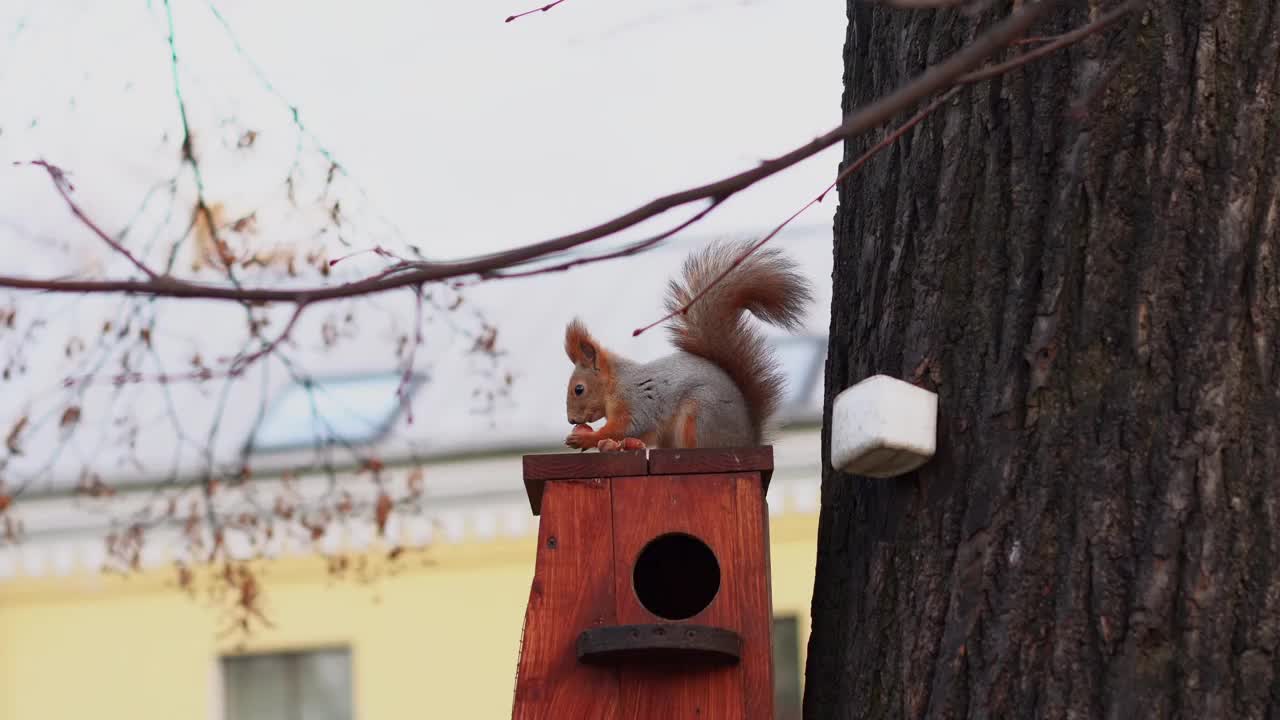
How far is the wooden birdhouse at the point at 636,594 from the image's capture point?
187 cm

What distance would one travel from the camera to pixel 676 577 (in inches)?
88.7

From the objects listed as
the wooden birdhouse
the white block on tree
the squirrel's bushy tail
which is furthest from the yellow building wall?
the white block on tree

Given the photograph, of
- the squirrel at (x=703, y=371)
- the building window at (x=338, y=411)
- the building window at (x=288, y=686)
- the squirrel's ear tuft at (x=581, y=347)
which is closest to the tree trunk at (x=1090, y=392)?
the squirrel at (x=703, y=371)

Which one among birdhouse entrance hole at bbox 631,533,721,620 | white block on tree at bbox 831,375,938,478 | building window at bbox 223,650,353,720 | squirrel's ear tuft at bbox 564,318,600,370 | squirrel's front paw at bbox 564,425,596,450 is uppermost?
squirrel's ear tuft at bbox 564,318,600,370

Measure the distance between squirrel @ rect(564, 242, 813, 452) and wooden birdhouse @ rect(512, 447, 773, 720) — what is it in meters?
0.16

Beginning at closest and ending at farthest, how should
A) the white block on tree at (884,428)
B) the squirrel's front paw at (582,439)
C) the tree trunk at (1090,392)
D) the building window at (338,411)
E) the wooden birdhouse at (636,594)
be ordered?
the tree trunk at (1090,392)
the white block on tree at (884,428)
the wooden birdhouse at (636,594)
the squirrel's front paw at (582,439)
the building window at (338,411)

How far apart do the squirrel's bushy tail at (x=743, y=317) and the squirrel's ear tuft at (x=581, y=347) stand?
106mm

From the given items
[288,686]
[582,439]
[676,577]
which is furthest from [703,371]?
[288,686]

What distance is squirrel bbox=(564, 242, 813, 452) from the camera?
2.13 meters

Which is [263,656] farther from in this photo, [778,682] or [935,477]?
[935,477]

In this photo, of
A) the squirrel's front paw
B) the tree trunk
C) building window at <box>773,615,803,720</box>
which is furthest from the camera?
building window at <box>773,615,803,720</box>

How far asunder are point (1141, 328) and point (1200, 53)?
0.86 ft

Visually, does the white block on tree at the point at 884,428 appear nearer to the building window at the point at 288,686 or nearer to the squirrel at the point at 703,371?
the squirrel at the point at 703,371

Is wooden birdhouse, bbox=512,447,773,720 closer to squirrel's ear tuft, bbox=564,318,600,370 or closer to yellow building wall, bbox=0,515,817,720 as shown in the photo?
squirrel's ear tuft, bbox=564,318,600,370
